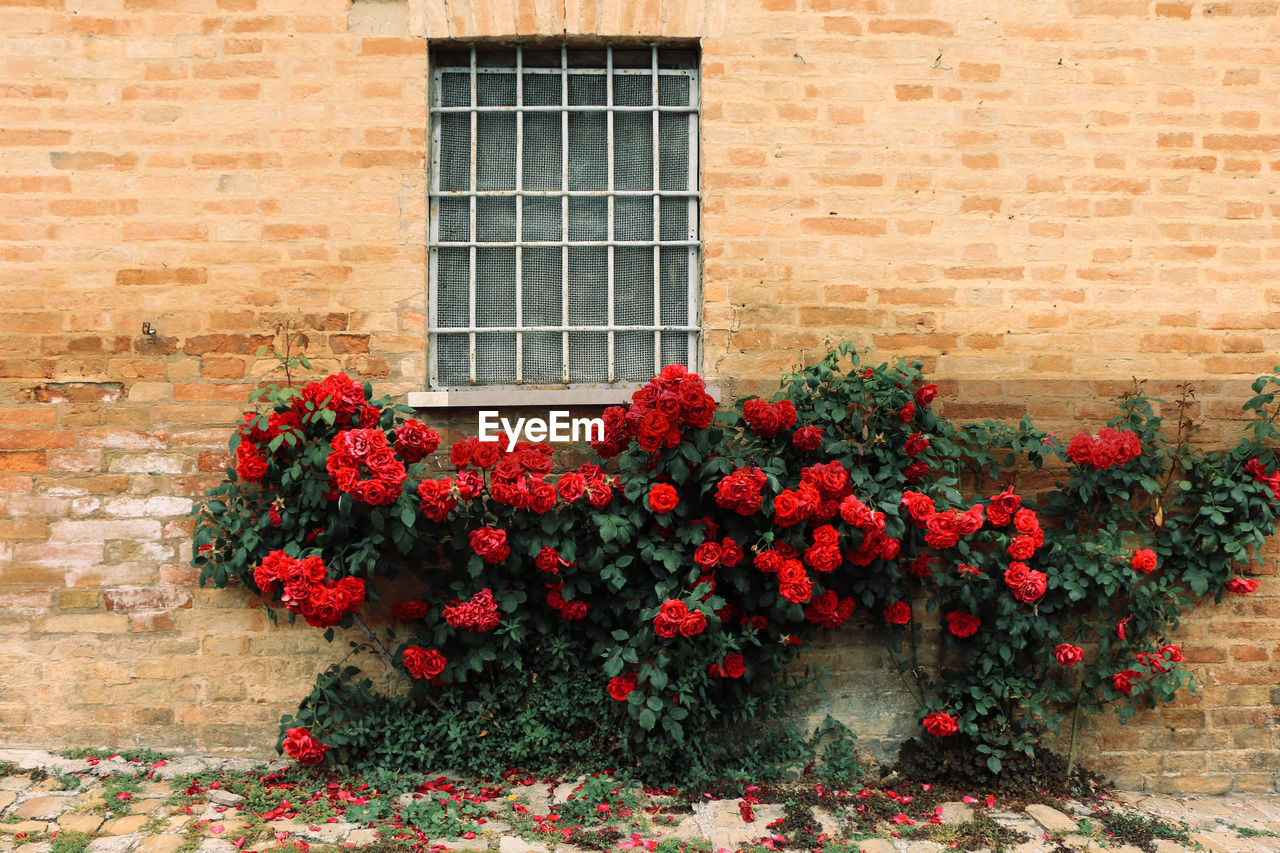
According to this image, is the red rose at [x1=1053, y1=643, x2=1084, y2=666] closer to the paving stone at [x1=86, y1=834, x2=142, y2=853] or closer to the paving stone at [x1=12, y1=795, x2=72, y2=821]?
the paving stone at [x1=86, y1=834, x2=142, y2=853]

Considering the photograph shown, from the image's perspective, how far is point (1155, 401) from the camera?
404 cm

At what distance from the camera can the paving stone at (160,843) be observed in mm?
3111

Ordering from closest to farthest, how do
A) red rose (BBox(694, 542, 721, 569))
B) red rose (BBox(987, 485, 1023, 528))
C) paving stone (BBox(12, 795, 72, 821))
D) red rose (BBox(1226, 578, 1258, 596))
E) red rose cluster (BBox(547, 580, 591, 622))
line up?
paving stone (BBox(12, 795, 72, 821))
red rose (BBox(694, 542, 721, 569))
red rose cluster (BBox(547, 580, 591, 622))
red rose (BBox(987, 485, 1023, 528))
red rose (BBox(1226, 578, 1258, 596))

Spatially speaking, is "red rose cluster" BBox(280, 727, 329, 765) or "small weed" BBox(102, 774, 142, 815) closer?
"small weed" BBox(102, 774, 142, 815)

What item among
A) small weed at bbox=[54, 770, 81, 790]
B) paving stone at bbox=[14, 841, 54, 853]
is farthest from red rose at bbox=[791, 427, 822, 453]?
small weed at bbox=[54, 770, 81, 790]

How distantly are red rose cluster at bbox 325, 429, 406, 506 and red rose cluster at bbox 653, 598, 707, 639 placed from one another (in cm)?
117

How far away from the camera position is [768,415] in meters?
3.55

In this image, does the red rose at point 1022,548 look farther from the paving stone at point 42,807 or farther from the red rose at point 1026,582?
the paving stone at point 42,807

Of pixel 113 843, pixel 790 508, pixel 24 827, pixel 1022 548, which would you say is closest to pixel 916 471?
pixel 1022 548

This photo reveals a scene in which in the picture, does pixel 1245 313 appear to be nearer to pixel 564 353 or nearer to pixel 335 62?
pixel 564 353

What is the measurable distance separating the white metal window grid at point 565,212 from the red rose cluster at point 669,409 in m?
0.61

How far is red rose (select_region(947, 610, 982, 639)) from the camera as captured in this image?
3.79 metres

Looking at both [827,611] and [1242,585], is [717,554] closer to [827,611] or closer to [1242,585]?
[827,611]

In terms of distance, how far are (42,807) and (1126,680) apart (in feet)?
15.3
